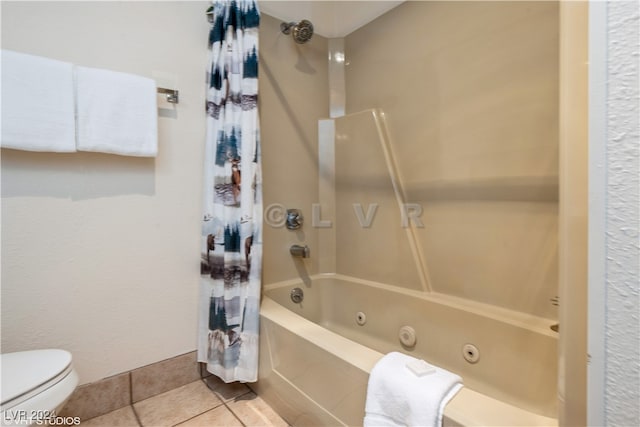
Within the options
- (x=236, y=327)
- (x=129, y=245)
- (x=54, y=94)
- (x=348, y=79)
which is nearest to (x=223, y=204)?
(x=129, y=245)

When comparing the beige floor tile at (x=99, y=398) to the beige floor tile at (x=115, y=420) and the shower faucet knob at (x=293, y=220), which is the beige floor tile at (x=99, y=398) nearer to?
the beige floor tile at (x=115, y=420)

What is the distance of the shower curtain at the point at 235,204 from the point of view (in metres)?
1.38

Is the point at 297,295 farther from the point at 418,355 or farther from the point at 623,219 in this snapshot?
the point at 623,219

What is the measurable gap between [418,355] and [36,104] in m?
2.07

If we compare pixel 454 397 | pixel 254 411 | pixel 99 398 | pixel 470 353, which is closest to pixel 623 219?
pixel 454 397

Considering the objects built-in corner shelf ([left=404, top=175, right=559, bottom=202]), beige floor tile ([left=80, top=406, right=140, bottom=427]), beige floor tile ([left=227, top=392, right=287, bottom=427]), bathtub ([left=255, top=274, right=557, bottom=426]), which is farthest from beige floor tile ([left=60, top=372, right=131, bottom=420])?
built-in corner shelf ([left=404, top=175, right=559, bottom=202])

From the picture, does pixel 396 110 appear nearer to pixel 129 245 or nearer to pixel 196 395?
pixel 129 245

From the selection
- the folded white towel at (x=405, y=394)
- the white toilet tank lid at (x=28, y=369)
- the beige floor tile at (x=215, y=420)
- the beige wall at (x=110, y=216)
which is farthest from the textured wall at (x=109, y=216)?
the folded white towel at (x=405, y=394)

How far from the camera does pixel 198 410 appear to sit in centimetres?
133

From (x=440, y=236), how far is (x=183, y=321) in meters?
1.49

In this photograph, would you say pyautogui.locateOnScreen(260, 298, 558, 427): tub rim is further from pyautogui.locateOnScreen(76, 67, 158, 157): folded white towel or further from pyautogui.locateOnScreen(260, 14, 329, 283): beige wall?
pyautogui.locateOnScreen(76, 67, 158, 157): folded white towel

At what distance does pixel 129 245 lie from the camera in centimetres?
133

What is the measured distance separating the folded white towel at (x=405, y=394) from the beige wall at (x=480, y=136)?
2.57 ft

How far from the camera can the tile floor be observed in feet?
4.09
